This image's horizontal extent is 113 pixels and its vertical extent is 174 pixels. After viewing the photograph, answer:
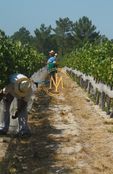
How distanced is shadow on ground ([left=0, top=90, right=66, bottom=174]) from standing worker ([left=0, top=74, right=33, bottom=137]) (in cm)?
30

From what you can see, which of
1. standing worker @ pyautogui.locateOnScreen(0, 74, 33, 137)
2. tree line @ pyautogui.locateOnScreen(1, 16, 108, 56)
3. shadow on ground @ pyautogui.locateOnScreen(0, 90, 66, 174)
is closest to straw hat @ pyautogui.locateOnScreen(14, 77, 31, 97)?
standing worker @ pyautogui.locateOnScreen(0, 74, 33, 137)

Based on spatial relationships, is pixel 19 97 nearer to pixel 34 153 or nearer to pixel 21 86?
pixel 21 86

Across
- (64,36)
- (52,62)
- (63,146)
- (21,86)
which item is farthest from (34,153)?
(64,36)

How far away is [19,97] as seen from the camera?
1120 centimetres

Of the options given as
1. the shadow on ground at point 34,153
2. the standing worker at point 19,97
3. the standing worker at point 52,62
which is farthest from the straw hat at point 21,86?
the standing worker at point 52,62

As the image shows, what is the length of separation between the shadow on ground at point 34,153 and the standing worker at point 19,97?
30 cm

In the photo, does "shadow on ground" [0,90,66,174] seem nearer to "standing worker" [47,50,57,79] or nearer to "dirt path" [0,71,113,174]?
"dirt path" [0,71,113,174]

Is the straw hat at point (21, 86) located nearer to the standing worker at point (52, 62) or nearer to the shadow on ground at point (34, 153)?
the shadow on ground at point (34, 153)

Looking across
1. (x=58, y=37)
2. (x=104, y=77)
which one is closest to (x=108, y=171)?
(x=104, y=77)

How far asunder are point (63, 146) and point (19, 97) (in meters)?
1.46

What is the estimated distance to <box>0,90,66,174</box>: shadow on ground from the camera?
8.98 metres

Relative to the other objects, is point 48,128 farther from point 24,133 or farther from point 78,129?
point 24,133

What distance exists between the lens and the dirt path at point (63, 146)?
9.14 m

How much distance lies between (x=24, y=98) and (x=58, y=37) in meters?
121
